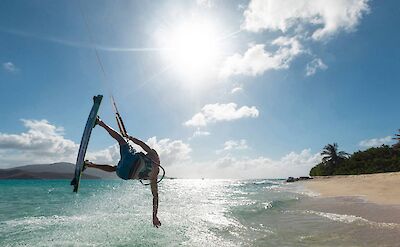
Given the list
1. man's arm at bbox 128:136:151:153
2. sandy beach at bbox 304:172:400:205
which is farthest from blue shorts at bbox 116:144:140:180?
sandy beach at bbox 304:172:400:205

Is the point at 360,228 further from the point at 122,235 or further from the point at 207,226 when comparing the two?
the point at 122,235

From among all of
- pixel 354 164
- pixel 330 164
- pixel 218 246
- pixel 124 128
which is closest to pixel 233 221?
pixel 218 246

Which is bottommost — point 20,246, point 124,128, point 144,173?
point 20,246

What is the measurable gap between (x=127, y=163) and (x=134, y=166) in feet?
0.74

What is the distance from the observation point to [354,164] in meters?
86.9

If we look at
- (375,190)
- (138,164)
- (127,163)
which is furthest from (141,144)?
(375,190)

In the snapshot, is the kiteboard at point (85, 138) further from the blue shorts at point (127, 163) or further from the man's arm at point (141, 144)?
the man's arm at point (141, 144)

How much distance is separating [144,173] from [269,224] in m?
10.2

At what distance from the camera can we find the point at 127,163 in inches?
335

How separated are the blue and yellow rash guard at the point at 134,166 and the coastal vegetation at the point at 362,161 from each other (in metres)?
64.3

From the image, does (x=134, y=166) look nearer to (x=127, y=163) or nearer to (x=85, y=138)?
(x=127, y=163)

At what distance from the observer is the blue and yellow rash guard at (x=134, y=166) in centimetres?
841

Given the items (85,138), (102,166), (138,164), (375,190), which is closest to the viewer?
(138,164)

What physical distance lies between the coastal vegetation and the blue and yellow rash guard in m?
64.3
